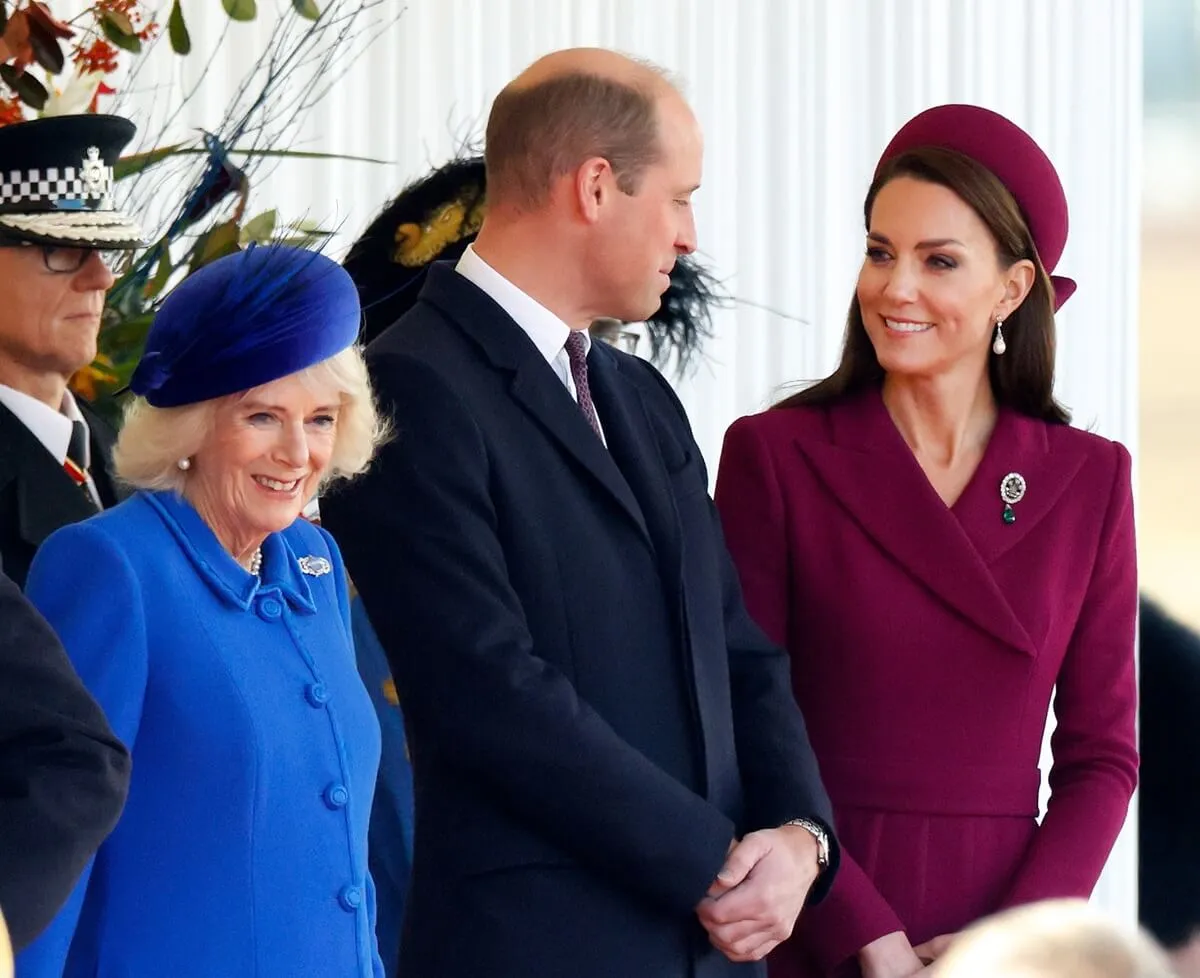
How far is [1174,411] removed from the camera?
16.7ft

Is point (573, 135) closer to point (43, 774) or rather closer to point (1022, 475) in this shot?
point (1022, 475)

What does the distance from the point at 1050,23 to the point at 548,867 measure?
348cm

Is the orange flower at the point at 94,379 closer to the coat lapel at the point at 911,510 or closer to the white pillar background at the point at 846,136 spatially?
the coat lapel at the point at 911,510

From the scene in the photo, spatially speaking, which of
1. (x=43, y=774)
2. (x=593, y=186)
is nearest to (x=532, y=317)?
(x=593, y=186)

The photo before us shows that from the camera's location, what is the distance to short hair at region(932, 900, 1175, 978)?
803 mm

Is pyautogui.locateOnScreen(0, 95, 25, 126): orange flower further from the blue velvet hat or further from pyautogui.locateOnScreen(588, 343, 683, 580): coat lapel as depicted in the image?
pyautogui.locateOnScreen(588, 343, 683, 580): coat lapel

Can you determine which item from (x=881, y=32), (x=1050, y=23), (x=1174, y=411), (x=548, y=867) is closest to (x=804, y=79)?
(x=881, y=32)

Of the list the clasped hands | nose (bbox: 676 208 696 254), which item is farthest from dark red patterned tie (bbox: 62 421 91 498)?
the clasped hands

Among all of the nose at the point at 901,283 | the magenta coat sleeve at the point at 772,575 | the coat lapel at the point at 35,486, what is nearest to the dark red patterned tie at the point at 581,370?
the magenta coat sleeve at the point at 772,575

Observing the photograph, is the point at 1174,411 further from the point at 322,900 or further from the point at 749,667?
the point at 322,900

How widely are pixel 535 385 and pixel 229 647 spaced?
45 cm

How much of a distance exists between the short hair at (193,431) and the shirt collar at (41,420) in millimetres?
267

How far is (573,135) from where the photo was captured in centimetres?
220

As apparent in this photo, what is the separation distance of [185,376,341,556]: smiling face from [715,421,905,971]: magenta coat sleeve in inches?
25.9
